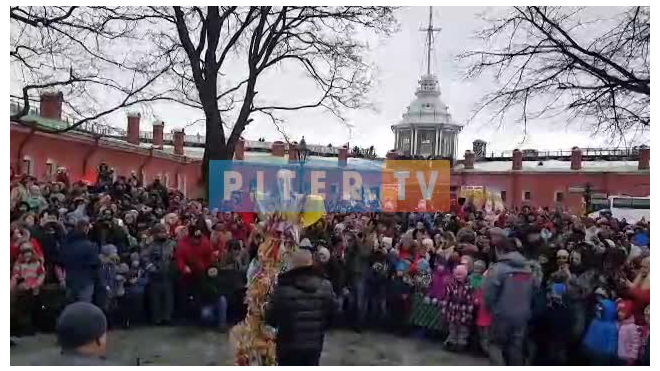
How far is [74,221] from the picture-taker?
5.84 meters

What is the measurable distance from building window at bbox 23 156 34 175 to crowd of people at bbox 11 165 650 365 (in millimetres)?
59

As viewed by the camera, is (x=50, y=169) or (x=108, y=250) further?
(x=108, y=250)

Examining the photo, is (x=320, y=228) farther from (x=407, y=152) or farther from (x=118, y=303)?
(x=118, y=303)

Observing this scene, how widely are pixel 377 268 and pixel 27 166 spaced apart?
3.48m

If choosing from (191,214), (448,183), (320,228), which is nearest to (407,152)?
(448,183)

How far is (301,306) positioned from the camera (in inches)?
164

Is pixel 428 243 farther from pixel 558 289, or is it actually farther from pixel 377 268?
pixel 558 289

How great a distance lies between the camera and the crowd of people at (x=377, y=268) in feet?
17.4

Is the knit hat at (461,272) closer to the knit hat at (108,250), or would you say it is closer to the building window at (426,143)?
the building window at (426,143)

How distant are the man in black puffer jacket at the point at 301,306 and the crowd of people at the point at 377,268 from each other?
3.03 feet

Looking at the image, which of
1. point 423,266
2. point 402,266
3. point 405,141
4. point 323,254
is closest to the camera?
point 323,254

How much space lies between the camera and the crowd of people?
5305 mm

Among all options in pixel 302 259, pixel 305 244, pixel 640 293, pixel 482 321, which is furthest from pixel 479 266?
pixel 302 259

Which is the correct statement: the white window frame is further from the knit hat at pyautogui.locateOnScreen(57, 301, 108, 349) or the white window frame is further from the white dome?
the white dome
